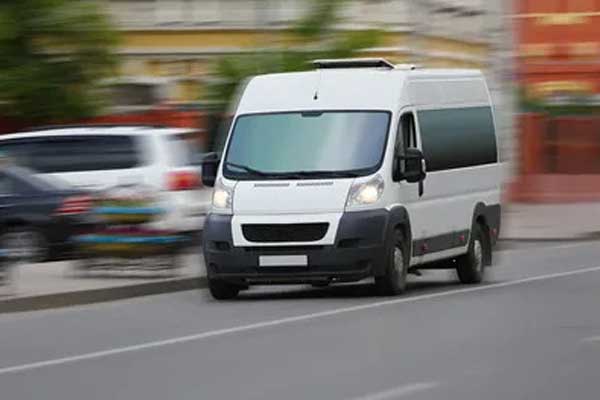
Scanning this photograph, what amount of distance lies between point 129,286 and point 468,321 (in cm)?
462

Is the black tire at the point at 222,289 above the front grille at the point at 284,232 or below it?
below

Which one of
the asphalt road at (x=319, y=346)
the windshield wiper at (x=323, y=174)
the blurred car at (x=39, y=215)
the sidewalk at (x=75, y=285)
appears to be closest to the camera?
the asphalt road at (x=319, y=346)

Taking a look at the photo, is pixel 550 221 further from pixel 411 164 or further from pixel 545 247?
pixel 411 164

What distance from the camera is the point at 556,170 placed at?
46.6m

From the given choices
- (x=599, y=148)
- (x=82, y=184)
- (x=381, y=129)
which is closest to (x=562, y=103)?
(x=599, y=148)

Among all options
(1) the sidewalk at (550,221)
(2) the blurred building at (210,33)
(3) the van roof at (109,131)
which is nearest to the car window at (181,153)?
(3) the van roof at (109,131)

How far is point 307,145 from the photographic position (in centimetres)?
2080

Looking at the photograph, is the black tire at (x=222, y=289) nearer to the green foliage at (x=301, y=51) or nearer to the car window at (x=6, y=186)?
the car window at (x=6, y=186)

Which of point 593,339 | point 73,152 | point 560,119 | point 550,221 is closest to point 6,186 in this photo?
point 73,152

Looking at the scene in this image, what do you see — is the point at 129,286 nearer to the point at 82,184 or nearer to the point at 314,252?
the point at 314,252

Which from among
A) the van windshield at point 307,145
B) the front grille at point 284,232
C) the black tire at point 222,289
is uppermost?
the van windshield at point 307,145

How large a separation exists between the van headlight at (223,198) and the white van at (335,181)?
0.01 metres

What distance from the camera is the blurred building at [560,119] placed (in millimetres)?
45875

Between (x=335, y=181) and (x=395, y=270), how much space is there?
107cm
